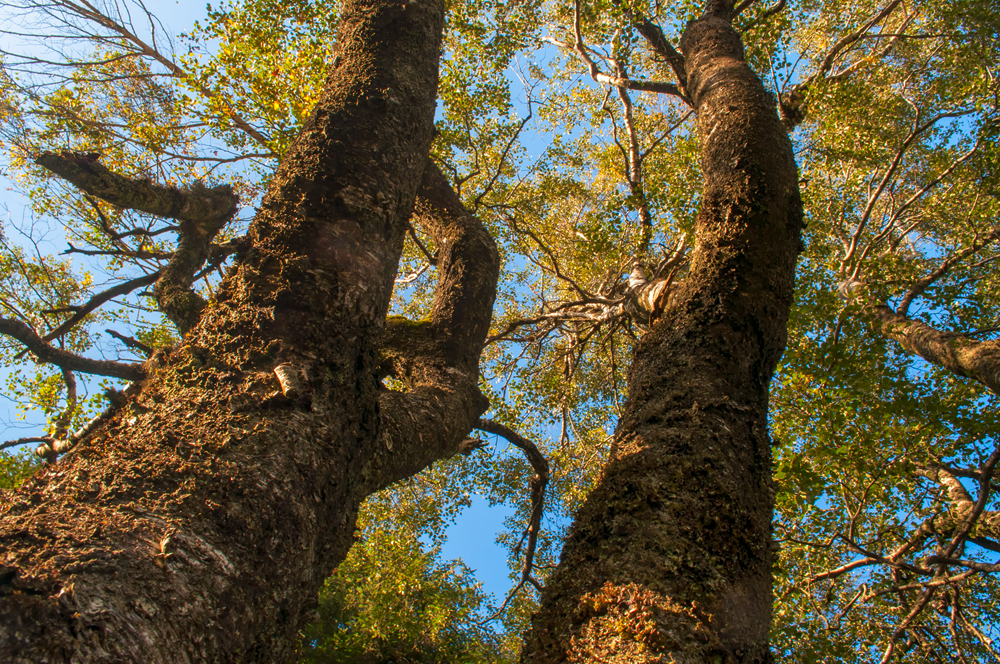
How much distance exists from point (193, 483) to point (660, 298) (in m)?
3.07

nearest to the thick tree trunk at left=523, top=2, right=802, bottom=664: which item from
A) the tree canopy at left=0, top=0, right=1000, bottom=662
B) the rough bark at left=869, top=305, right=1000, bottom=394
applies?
the tree canopy at left=0, top=0, right=1000, bottom=662

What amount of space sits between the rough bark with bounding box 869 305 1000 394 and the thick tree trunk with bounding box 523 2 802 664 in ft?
12.7

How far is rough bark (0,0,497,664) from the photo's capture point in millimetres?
1160

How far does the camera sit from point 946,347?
5.74 metres

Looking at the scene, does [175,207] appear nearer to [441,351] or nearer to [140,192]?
[140,192]

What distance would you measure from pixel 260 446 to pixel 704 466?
168cm

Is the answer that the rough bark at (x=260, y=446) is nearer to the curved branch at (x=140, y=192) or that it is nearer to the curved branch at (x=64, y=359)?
the curved branch at (x=64, y=359)

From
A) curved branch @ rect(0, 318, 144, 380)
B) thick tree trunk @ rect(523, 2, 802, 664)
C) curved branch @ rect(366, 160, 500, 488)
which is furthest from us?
curved branch @ rect(0, 318, 144, 380)

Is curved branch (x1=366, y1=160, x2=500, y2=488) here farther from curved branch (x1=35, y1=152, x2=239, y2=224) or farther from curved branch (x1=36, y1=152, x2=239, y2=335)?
curved branch (x1=35, y1=152, x2=239, y2=224)

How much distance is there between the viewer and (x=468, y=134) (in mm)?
7703

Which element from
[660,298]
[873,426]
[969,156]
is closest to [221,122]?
[660,298]

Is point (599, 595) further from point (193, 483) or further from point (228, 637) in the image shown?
point (193, 483)

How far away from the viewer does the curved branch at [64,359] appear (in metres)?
3.80

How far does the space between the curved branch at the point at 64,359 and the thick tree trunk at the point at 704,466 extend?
3601 mm
